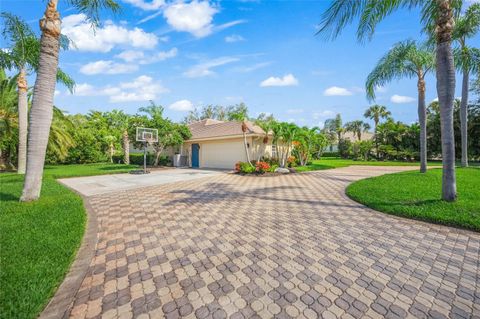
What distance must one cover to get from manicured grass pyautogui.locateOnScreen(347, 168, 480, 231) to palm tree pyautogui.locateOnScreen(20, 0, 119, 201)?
367 inches

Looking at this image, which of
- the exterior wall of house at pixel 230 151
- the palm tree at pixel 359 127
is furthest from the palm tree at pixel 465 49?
the palm tree at pixel 359 127

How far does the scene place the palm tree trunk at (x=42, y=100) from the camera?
5.91 metres

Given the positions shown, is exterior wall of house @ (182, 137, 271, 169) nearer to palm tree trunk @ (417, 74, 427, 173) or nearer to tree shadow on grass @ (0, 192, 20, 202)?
palm tree trunk @ (417, 74, 427, 173)

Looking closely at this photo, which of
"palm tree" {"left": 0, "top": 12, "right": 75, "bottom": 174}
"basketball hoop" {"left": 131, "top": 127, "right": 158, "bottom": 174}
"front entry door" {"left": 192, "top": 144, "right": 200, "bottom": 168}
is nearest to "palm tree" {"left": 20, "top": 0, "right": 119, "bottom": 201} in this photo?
"palm tree" {"left": 0, "top": 12, "right": 75, "bottom": 174}

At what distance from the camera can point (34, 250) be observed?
11.3 ft

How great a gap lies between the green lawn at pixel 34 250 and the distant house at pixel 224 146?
13223mm

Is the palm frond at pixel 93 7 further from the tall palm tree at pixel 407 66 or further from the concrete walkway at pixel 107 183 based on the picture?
the tall palm tree at pixel 407 66

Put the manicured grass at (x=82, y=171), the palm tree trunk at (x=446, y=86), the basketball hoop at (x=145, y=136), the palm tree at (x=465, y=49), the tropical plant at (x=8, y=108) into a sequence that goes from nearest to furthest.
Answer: the palm tree trunk at (x=446, y=86), the palm tree at (x=465, y=49), the manicured grass at (x=82, y=171), the tropical plant at (x=8, y=108), the basketball hoop at (x=145, y=136)

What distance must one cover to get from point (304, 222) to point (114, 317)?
158 inches

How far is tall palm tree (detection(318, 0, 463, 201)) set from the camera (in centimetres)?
585

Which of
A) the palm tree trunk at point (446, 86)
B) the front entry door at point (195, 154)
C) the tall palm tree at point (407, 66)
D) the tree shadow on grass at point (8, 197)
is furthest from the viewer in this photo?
the front entry door at point (195, 154)

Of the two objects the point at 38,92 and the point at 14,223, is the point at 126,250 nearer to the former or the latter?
the point at 14,223

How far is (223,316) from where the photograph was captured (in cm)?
231

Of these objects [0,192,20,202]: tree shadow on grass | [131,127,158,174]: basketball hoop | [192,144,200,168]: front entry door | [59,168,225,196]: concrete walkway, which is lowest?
[59,168,225,196]: concrete walkway
